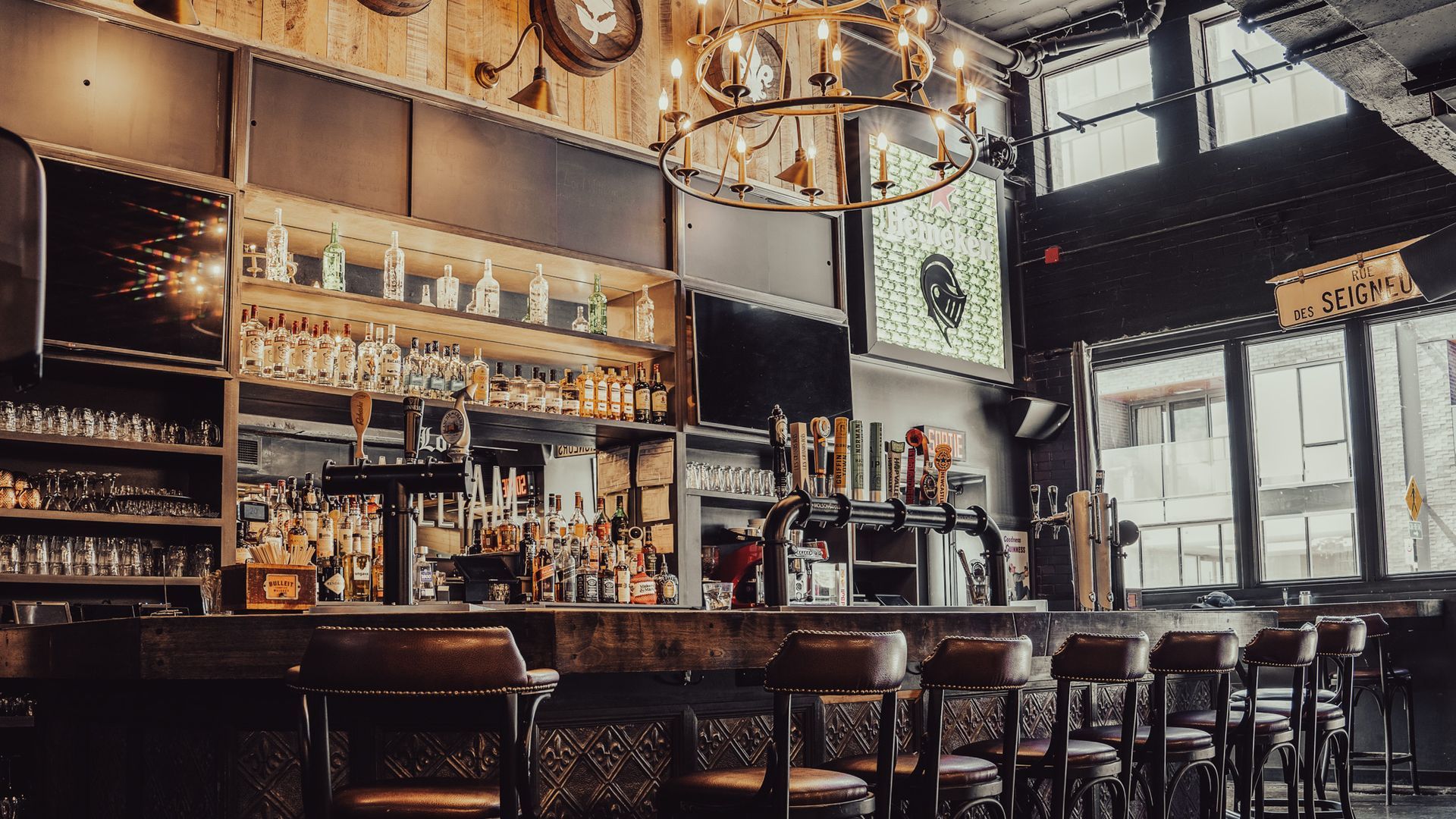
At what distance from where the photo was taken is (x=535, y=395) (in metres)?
5.76

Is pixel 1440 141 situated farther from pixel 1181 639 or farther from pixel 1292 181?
pixel 1181 639

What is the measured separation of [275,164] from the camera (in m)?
4.98

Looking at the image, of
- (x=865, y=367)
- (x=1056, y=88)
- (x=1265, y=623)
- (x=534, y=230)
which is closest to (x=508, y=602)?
(x=534, y=230)

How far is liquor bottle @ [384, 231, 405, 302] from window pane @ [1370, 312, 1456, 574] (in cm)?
556

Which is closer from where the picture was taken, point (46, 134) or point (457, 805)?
point (457, 805)

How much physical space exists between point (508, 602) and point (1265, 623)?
9.14 ft

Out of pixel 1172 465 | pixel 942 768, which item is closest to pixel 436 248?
pixel 942 768

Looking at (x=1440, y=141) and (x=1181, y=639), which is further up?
(x=1440, y=141)

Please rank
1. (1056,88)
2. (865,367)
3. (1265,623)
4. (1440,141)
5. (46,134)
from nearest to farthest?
(46,134) → (1265,623) → (1440,141) → (865,367) → (1056,88)

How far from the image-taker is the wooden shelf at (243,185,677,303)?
16.8ft

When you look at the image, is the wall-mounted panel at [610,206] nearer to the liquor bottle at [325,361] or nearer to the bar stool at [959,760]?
the liquor bottle at [325,361]

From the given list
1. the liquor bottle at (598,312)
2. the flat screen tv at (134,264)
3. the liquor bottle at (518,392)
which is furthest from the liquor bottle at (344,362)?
the liquor bottle at (598,312)

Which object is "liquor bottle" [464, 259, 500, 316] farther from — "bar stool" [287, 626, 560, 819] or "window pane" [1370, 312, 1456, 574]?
"window pane" [1370, 312, 1456, 574]

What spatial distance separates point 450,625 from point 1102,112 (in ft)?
25.1
